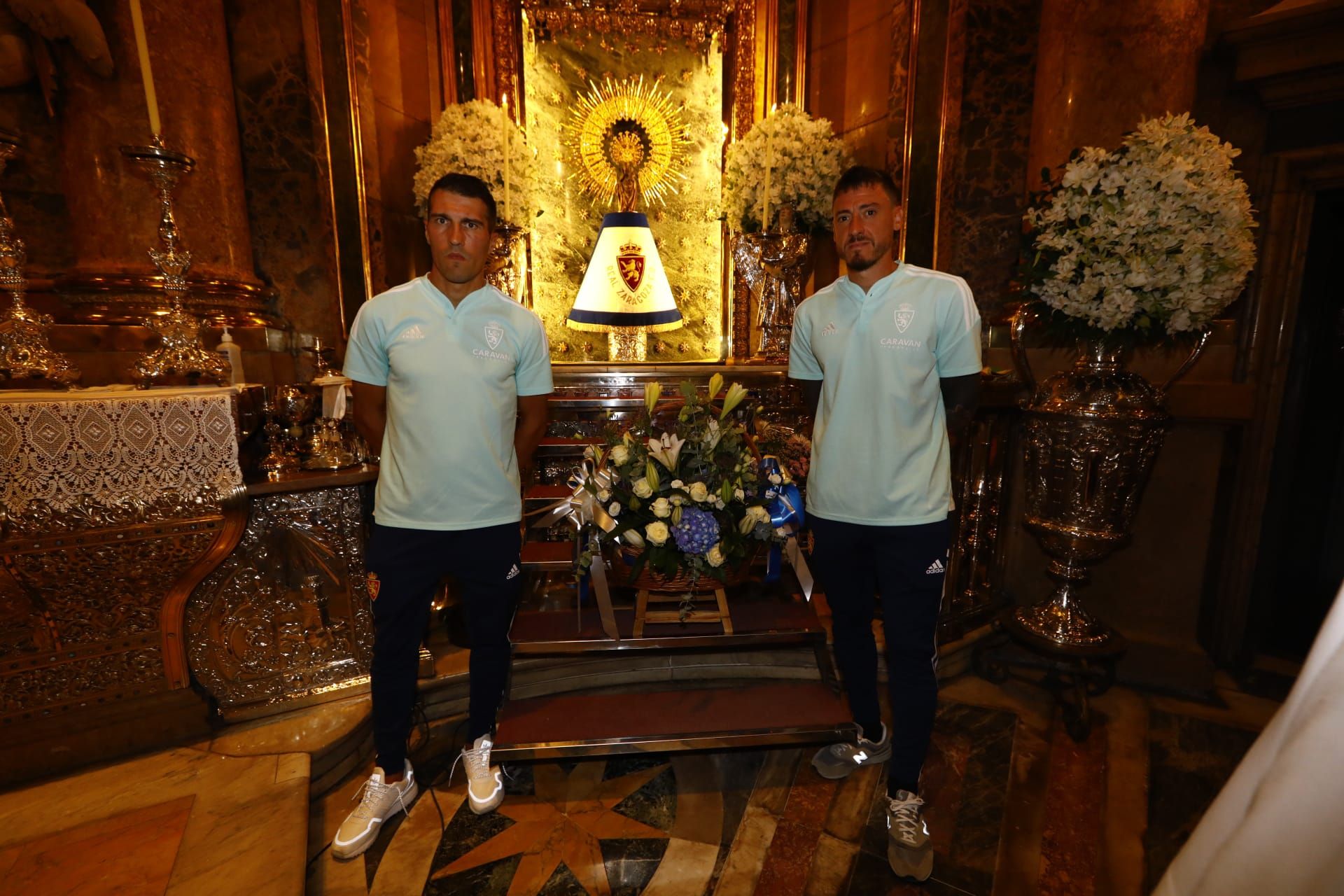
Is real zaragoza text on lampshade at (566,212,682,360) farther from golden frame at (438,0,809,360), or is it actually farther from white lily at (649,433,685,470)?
white lily at (649,433,685,470)

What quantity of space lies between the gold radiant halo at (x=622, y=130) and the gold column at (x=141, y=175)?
2.37m

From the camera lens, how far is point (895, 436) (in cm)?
204

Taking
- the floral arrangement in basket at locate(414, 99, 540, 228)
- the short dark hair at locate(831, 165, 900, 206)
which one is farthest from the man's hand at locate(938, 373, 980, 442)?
the floral arrangement in basket at locate(414, 99, 540, 228)

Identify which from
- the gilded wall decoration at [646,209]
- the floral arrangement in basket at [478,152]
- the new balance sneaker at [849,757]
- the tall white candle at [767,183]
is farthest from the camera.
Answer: the gilded wall decoration at [646,209]

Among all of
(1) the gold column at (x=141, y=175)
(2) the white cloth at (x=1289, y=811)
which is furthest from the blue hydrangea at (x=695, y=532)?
(1) the gold column at (x=141, y=175)

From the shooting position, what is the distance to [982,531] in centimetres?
351

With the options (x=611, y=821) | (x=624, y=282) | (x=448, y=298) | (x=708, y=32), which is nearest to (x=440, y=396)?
(x=448, y=298)

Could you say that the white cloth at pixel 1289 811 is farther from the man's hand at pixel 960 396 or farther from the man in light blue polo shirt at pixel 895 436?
the man's hand at pixel 960 396

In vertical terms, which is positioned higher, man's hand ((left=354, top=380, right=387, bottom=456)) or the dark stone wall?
the dark stone wall

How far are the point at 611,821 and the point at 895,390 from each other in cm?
197

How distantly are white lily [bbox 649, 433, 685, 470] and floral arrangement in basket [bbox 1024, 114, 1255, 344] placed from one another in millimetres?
1907

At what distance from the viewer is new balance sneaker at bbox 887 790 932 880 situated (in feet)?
6.70

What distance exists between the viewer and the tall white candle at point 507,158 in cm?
346

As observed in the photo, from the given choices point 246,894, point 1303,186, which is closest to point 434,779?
point 246,894
